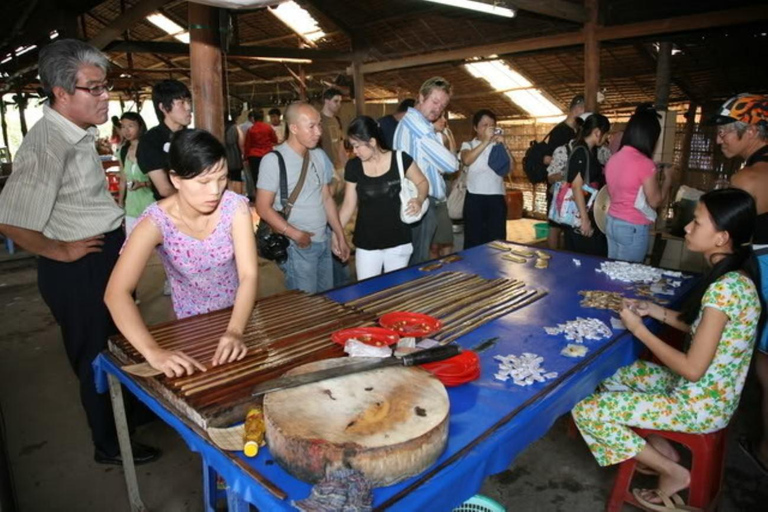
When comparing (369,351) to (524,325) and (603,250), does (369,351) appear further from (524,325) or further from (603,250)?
(603,250)

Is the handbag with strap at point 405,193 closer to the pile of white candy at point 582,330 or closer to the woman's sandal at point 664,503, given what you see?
the pile of white candy at point 582,330

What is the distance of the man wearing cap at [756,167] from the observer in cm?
256

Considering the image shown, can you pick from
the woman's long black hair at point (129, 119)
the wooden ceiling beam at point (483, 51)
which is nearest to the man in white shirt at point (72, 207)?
the woman's long black hair at point (129, 119)

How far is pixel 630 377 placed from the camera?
2393mm

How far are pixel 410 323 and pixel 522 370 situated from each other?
502 millimetres

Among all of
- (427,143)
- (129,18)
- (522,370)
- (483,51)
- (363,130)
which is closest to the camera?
(522,370)

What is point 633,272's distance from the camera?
288cm

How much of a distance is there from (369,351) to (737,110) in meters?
2.62

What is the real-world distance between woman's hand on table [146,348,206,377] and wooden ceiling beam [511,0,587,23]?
6.09 m

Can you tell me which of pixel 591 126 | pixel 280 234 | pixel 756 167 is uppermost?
pixel 591 126

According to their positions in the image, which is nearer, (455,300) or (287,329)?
(287,329)

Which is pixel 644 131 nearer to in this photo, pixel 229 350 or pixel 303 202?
pixel 303 202

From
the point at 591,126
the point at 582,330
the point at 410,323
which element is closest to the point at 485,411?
the point at 410,323

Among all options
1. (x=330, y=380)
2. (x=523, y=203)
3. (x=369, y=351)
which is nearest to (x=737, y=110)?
(x=369, y=351)
